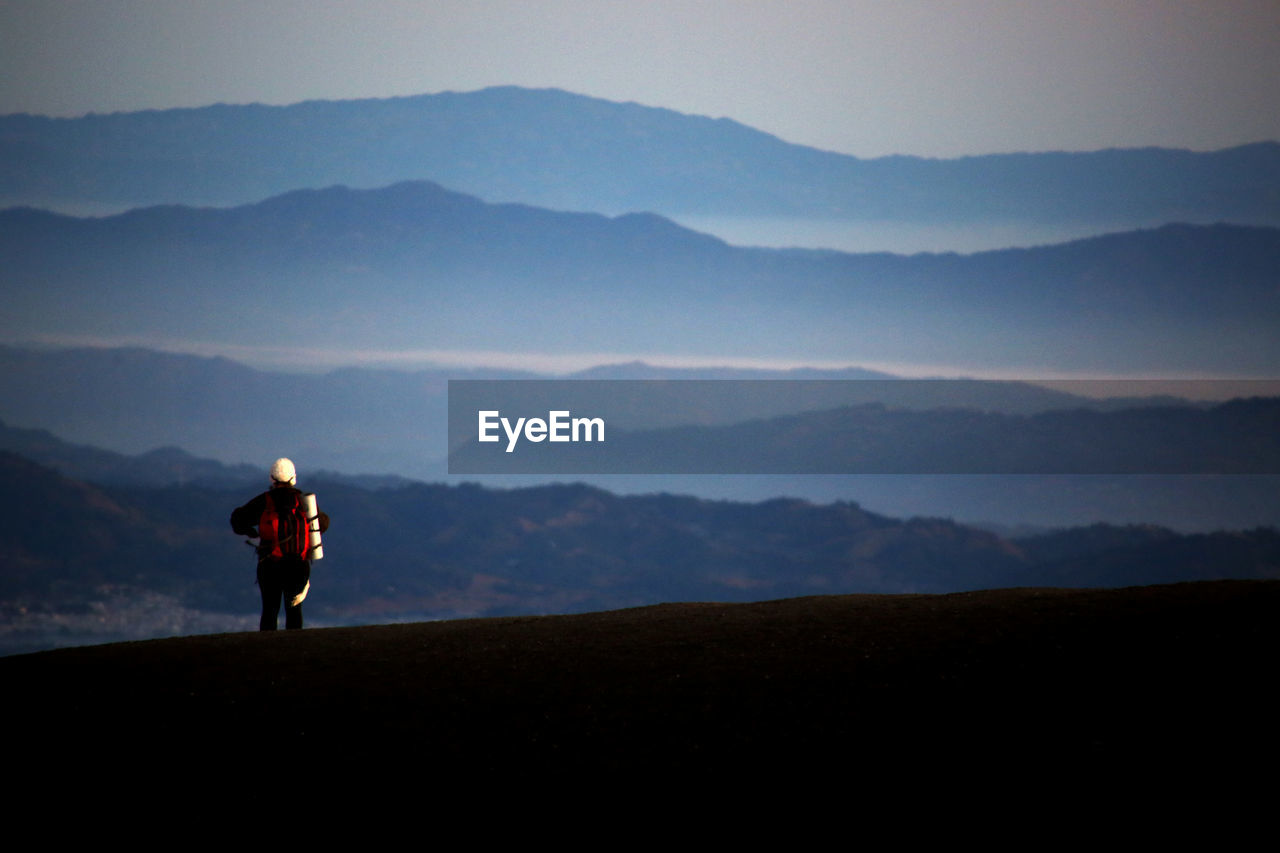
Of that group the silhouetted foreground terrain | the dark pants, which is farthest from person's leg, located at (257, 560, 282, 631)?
the silhouetted foreground terrain

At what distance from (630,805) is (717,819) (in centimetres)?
63

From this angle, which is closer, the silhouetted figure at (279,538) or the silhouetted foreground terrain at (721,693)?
the silhouetted foreground terrain at (721,693)

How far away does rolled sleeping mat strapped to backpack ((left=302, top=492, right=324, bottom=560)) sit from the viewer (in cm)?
1565

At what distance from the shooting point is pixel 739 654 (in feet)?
39.2

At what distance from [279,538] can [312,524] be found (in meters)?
0.45

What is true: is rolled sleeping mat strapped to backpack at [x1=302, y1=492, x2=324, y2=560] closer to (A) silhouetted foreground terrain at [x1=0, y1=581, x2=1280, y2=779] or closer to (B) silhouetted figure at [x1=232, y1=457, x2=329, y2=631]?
(B) silhouetted figure at [x1=232, y1=457, x2=329, y2=631]

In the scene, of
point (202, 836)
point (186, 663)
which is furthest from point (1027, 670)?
point (186, 663)

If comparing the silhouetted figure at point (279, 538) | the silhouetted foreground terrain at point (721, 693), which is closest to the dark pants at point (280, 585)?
the silhouetted figure at point (279, 538)

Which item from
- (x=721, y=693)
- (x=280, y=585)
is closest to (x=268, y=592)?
(x=280, y=585)

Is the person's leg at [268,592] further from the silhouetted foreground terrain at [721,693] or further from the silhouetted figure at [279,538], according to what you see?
the silhouetted foreground terrain at [721,693]

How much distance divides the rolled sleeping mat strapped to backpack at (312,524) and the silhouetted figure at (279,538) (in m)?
0.04

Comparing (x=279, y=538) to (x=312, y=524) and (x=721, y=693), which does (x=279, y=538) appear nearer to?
(x=312, y=524)

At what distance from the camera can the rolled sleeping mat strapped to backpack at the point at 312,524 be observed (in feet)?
51.3

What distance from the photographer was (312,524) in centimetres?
1577
